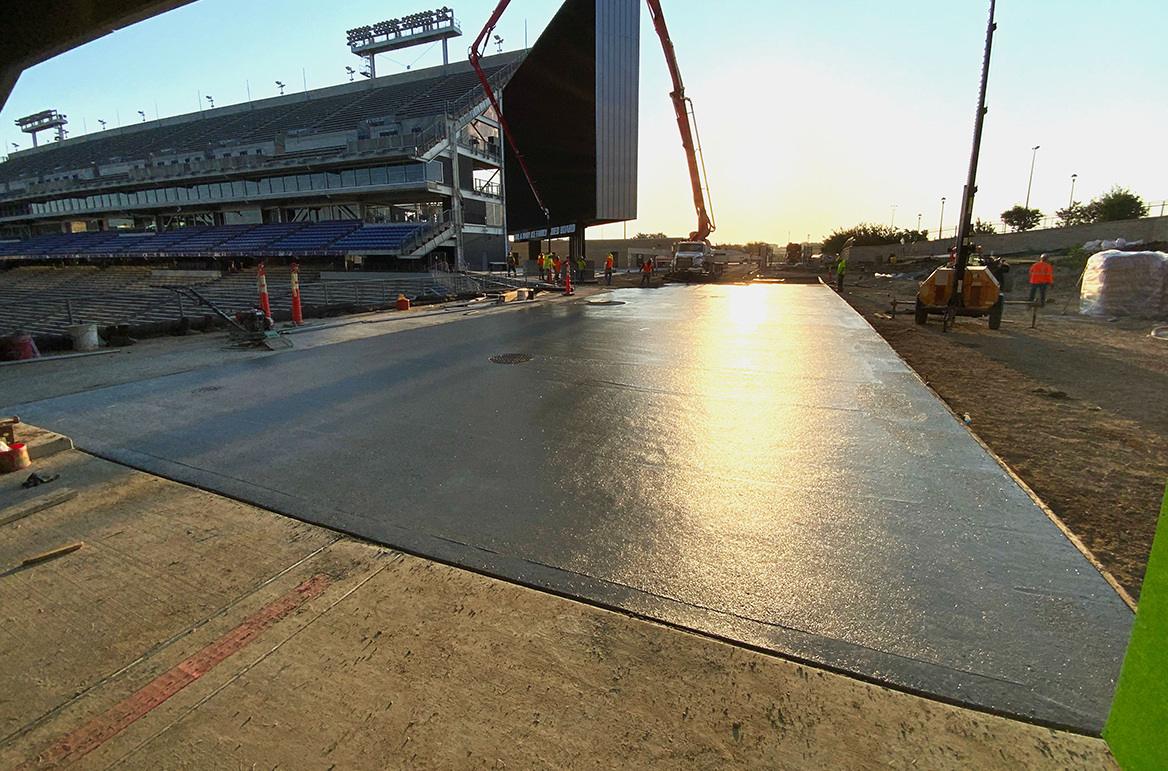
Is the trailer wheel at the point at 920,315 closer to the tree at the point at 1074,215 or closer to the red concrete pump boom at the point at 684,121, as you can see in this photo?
the red concrete pump boom at the point at 684,121

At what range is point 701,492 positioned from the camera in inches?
148

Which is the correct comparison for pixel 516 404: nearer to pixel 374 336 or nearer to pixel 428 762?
pixel 428 762

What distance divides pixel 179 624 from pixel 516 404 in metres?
3.83

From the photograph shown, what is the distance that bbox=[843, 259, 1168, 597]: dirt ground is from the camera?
350cm

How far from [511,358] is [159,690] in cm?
675

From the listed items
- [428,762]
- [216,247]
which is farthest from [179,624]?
[216,247]

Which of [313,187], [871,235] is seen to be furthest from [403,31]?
[871,235]

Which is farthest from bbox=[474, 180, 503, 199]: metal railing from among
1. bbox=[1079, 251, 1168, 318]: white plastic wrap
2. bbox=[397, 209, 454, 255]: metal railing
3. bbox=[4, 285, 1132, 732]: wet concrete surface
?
bbox=[4, 285, 1132, 732]: wet concrete surface

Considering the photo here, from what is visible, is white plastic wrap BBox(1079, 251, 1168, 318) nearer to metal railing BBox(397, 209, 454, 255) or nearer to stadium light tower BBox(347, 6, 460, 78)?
metal railing BBox(397, 209, 454, 255)

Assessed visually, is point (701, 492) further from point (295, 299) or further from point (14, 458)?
point (295, 299)

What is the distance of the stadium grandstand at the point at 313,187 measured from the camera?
36188 millimetres

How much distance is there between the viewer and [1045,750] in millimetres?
1787

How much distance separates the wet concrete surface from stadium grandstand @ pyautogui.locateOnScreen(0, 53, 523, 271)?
2998 cm

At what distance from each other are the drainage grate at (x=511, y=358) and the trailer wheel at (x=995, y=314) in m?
11.4
